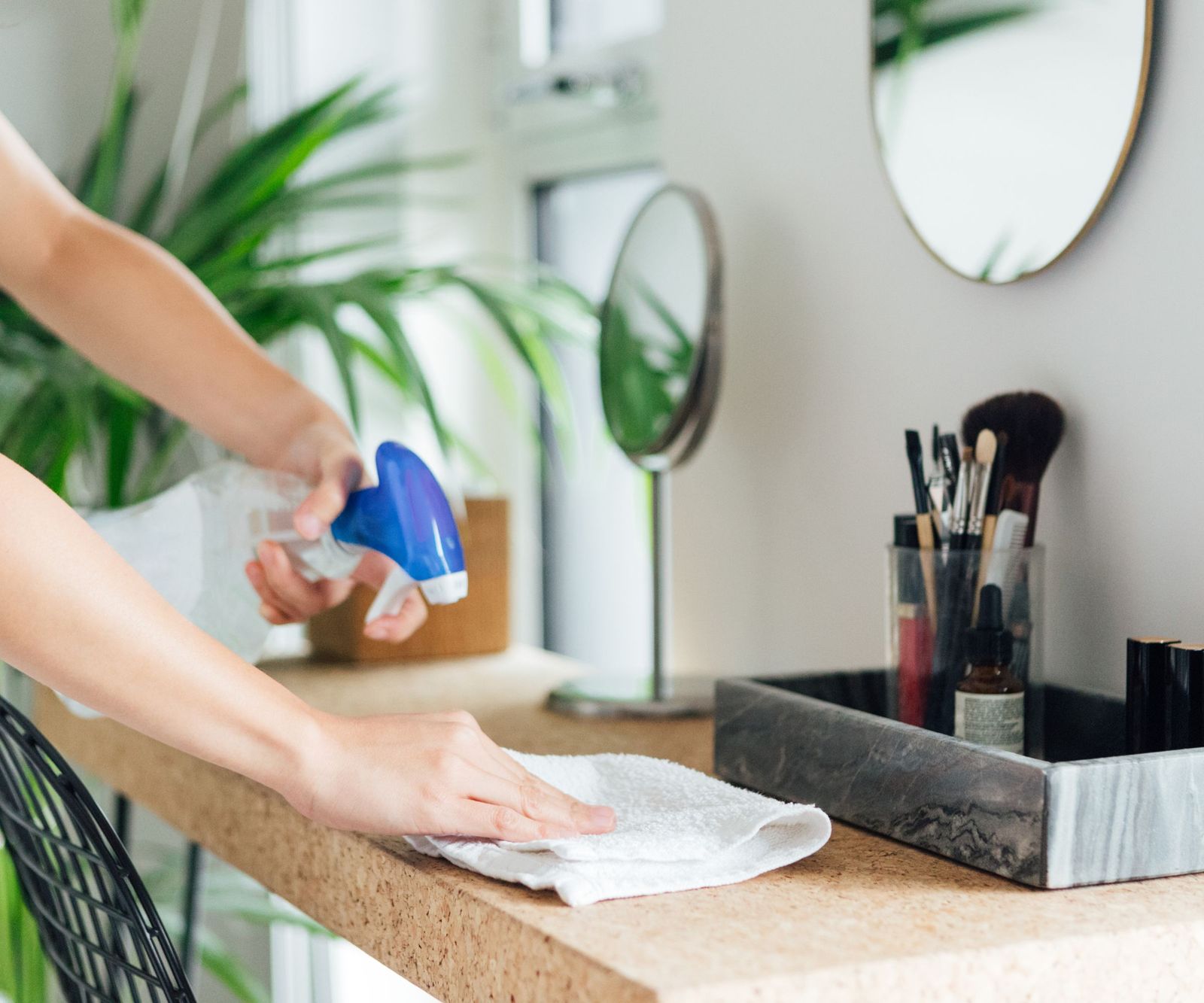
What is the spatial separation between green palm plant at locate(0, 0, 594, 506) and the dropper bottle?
623 millimetres

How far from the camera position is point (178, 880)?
5.12 feet

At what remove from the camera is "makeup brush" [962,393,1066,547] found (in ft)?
2.48

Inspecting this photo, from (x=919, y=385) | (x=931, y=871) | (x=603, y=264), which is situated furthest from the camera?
(x=603, y=264)

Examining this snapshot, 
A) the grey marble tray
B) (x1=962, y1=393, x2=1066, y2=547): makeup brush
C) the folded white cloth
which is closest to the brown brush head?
(x1=962, y1=393, x2=1066, y2=547): makeup brush

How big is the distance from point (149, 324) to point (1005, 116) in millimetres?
578

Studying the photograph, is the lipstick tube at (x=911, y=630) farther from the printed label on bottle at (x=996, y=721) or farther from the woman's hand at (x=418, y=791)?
the woman's hand at (x=418, y=791)

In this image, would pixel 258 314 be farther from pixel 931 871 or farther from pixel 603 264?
pixel 931 871

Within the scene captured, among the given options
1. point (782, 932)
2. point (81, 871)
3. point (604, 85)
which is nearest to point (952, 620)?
point (782, 932)

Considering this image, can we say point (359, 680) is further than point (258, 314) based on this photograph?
No

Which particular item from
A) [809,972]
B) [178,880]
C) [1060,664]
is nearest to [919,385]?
[1060,664]

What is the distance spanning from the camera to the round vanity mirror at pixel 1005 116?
74 cm

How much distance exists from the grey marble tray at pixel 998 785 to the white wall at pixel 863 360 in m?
0.11

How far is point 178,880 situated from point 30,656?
108 cm

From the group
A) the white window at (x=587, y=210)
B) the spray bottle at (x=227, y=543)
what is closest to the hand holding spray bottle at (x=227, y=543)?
the spray bottle at (x=227, y=543)
